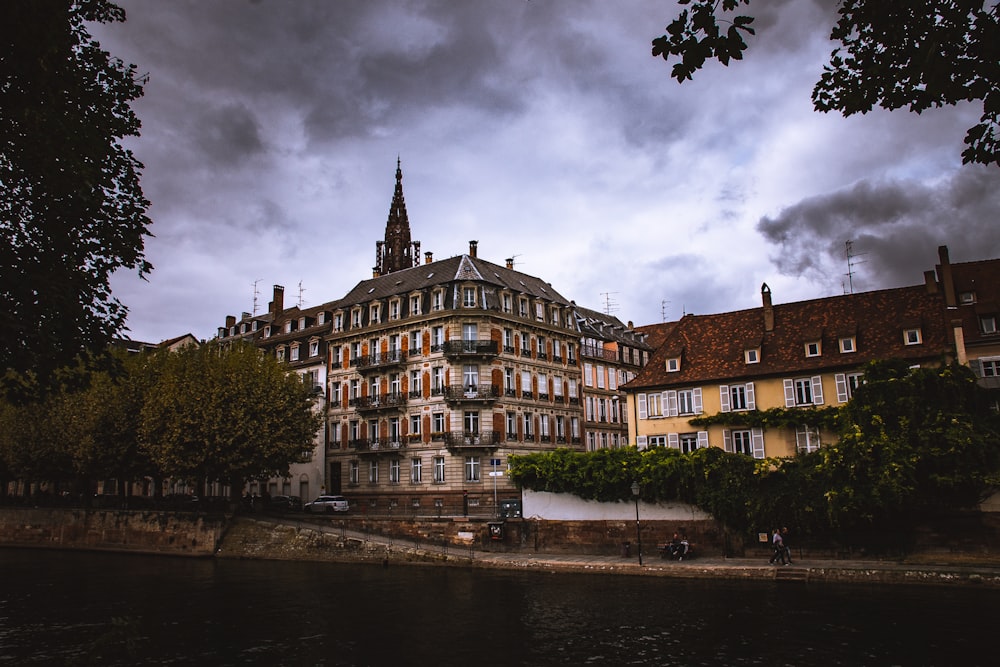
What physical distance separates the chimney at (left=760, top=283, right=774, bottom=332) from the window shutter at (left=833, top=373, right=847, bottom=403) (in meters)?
6.28

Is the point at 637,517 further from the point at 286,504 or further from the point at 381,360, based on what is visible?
the point at 286,504

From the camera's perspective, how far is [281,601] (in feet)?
106

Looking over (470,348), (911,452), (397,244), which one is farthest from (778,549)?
(397,244)

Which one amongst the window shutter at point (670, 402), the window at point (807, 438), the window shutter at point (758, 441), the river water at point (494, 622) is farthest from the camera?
the window shutter at point (670, 402)

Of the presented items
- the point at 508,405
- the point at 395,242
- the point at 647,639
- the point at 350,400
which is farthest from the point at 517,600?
the point at 395,242

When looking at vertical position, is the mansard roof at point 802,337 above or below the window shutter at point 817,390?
above

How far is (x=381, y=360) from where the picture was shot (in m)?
64.8

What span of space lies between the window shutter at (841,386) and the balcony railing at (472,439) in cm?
2498

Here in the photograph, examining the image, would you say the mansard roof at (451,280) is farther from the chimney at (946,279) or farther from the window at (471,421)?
the chimney at (946,279)

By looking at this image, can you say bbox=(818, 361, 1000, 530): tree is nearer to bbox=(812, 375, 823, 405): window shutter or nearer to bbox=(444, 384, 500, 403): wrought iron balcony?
bbox=(812, 375, 823, 405): window shutter

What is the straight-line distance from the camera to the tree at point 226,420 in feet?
166

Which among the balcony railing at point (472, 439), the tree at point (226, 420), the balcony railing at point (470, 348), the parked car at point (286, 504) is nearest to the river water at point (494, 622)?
the tree at point (226, 420)

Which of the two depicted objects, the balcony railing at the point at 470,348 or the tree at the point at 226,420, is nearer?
the tree at the point at 226,420

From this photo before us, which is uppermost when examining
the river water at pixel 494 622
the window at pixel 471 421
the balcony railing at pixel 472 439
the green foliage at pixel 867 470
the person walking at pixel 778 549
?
the window at pixel 471 421
